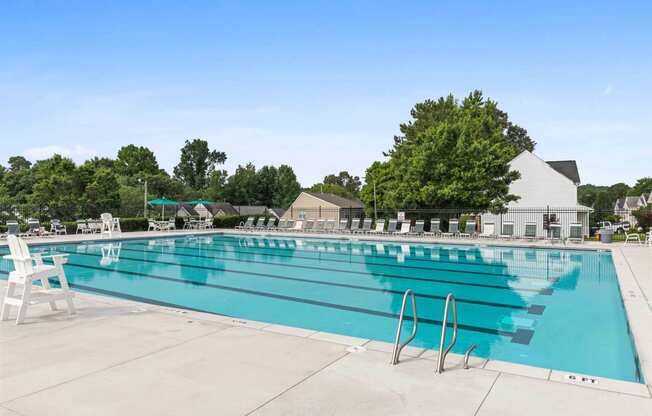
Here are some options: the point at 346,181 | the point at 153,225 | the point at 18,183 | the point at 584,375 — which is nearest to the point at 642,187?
the point at 346,181

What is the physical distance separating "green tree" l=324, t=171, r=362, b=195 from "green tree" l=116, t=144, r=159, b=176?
124ft

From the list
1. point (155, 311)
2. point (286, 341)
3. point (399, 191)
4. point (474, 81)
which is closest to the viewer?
point (286, 341)

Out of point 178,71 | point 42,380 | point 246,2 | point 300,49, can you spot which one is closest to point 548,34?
point 300,49

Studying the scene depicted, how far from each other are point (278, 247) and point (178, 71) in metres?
8.83

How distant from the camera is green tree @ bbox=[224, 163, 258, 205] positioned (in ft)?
201

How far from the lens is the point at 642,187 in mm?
79750

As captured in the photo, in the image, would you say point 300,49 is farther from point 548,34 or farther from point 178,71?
point 548,34

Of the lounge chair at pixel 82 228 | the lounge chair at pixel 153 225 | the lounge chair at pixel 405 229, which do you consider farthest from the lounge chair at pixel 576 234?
the lounge chair at pixel 82 228

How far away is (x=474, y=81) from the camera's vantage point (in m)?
26.9

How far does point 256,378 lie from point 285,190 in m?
60.8

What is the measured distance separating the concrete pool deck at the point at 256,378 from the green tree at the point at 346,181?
8289 centimetres

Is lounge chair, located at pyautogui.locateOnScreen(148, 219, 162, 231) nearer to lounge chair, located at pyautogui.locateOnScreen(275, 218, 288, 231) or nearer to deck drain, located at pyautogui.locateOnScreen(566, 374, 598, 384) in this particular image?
lounge chair, located at pyautogui.locateOnScreen(275, 218, 288, 231)

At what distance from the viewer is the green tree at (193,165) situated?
226 ft

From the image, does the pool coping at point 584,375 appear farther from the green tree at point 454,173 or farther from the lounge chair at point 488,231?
the green tree at point 454,173
